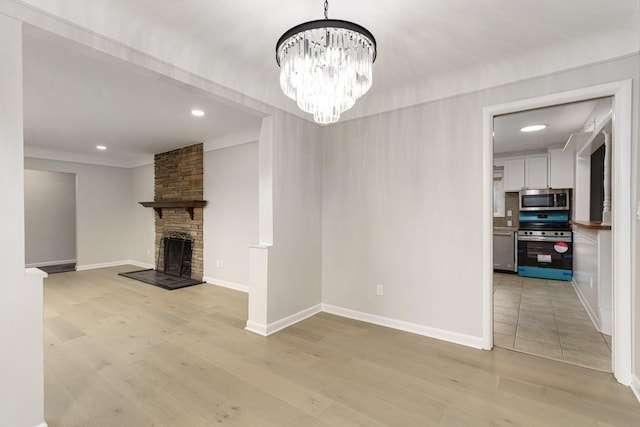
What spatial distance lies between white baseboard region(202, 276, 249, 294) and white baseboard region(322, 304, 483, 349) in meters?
1.64

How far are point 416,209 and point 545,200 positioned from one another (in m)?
4.18

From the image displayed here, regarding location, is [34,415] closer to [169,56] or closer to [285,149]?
[169,56]

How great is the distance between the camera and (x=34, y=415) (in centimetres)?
162

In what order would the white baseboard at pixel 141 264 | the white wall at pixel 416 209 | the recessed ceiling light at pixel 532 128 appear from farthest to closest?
1. the white baseboard at pixel 141 264
2. the recessed ceiling light at pixel 532 128
3. the white wall at pixel 416 209

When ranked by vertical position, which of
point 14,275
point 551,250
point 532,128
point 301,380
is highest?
point 532,128

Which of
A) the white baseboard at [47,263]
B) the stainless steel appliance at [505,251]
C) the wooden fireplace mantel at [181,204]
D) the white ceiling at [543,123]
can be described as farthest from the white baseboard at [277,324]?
the white baseboard at [47,263]

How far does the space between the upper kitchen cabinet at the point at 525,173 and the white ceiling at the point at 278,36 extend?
4117 mm

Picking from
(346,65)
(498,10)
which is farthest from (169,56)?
(498,10)

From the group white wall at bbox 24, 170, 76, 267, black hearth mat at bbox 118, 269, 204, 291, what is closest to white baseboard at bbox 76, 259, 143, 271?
black hearth mat at bbox 118, 269, 204, 291

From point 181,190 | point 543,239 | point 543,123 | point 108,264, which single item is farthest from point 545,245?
point 108,264

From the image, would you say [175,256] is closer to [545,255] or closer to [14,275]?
[14,275]

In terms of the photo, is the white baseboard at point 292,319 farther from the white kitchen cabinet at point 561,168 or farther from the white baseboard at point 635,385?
the white kitchen cabinet at point 561,168

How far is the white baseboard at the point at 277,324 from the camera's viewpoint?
10.2 feet

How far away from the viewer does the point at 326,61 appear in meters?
1.51
